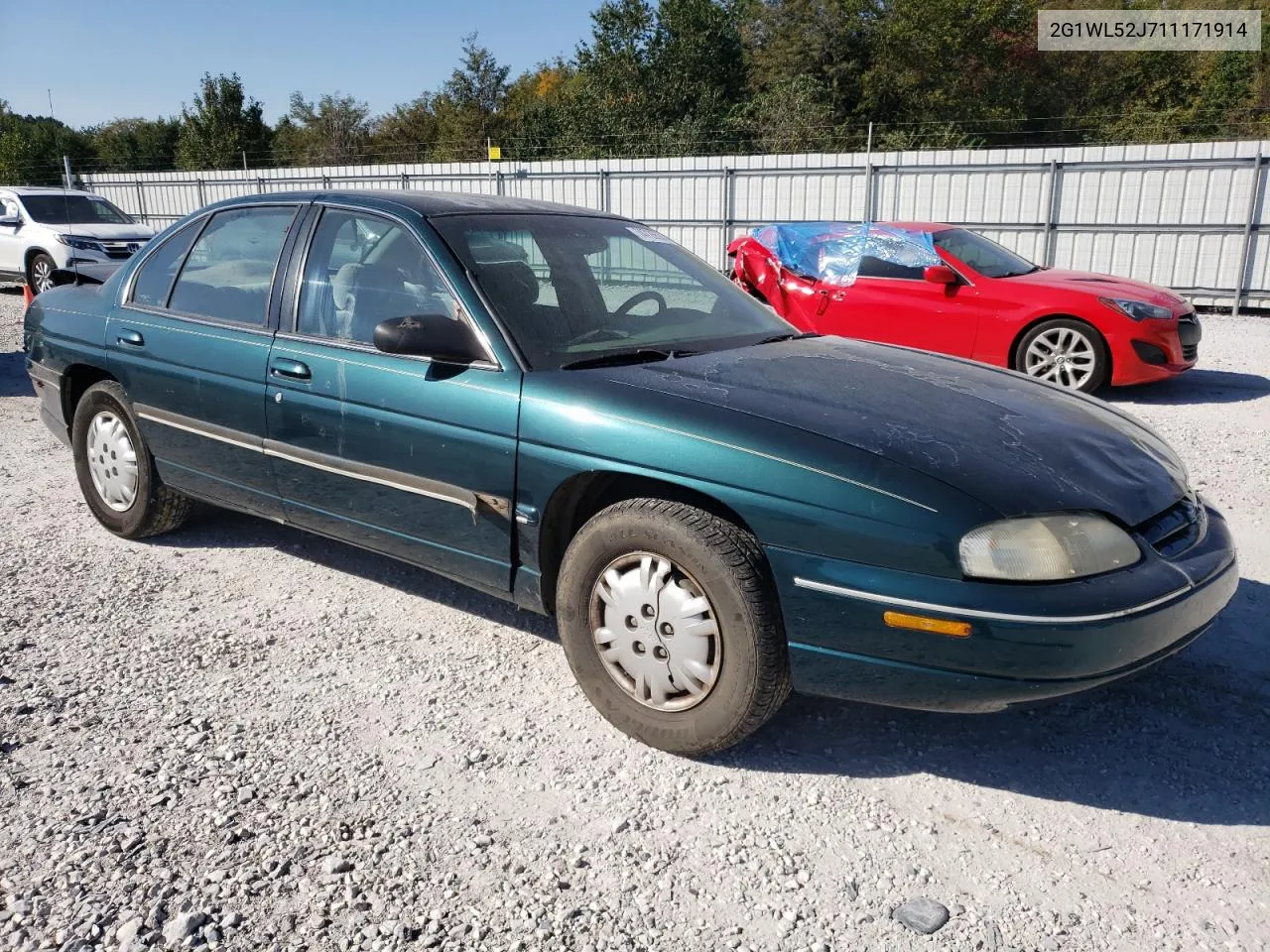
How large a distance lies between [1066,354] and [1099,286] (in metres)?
0.71

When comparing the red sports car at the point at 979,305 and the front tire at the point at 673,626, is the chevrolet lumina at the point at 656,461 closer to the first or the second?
the front tire at the point at 673,626

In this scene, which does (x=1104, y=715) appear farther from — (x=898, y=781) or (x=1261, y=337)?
(x=1261, y=337)

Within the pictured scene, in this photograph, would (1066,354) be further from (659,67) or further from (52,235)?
(659,67)

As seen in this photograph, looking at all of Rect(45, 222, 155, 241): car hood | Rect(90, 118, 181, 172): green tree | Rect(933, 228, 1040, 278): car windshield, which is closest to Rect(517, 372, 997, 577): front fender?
Rect(933, 228, 1040, 278): car windshield

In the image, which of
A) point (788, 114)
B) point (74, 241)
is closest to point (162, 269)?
point (74, 241)

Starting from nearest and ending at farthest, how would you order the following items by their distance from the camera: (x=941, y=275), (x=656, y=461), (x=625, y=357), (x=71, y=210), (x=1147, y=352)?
(x=656, y=461), (x=625, y=357), (x=1147, y=352), (x=941, y=275), (x=71, y=210)

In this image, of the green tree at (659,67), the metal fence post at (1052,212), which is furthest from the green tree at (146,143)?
the metal fence post at (1052,212)

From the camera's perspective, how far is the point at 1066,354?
26.6 ft

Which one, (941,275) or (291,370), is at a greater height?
(941,275)

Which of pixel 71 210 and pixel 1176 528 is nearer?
pixel 1176 528

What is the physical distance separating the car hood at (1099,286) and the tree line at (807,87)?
26862mm

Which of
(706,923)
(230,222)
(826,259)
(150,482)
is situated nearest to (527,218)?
(230,222)

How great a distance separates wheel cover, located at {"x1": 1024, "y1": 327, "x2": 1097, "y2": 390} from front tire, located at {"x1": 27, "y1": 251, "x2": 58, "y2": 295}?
12.9 metres

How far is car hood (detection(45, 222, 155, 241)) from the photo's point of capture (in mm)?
14086
